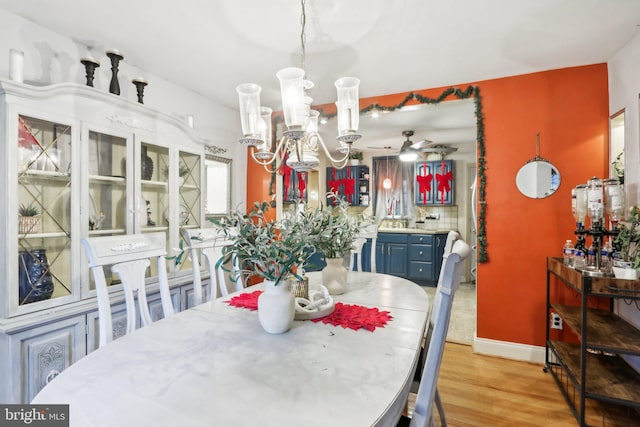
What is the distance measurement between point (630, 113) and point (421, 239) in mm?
3358

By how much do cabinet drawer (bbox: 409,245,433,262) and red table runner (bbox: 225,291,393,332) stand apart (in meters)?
4.02

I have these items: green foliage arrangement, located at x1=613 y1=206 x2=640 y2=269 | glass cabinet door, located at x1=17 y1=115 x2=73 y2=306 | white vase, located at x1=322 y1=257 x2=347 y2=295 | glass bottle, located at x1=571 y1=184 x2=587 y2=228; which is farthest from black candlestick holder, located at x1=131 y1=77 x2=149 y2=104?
green foliage arrangement, located at x1=613 y1=206 x2=640 y2=269

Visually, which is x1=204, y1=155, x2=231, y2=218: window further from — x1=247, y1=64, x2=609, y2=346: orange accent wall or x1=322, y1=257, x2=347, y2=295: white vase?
x1=247, y1=64, x2=609, y2=346: orange accent wall

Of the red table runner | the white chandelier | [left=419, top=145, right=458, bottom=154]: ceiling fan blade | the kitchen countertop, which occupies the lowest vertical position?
the red table runner

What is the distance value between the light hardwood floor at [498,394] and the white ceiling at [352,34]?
2173mm

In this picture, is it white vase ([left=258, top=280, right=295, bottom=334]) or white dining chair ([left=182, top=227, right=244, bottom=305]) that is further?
white dining chair ([left=182, top=227, right=244, bottom=305])

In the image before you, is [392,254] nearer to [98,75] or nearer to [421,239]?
[421,239]

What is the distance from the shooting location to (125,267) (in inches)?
62.3

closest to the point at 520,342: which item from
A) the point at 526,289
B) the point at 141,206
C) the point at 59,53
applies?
the point at 526,289

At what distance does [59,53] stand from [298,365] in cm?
259

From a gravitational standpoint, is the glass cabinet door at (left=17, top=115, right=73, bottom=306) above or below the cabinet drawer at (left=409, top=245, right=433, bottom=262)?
above

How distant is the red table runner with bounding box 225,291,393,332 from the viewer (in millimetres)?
1350

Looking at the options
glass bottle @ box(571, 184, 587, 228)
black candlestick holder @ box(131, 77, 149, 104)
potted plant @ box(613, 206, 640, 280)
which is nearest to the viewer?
potted plant @ box(613, 206, 640, 280)

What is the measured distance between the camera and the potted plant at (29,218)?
1.70 m
